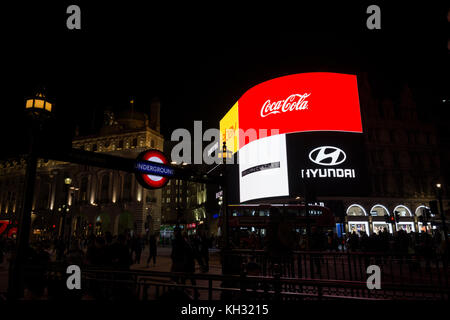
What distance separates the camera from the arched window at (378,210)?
134 feet

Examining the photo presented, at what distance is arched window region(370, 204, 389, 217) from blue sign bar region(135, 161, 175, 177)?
137 feet

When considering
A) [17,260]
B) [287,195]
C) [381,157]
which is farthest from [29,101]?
[381,157]

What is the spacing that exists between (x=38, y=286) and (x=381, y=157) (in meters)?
46.8

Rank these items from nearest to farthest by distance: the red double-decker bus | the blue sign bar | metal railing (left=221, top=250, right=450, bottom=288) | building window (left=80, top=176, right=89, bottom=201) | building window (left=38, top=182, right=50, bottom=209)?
1. the blue sign bar
2. metal railing (left=221, top=250, right=450, bottom=288)
3. the red double-decker bus
4. building window (left=80, top=176, right=89, bottom=201)
5. building window (left=38, top=182, right=50, bottom=209)

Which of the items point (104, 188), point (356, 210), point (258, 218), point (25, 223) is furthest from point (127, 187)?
point (25, 223)

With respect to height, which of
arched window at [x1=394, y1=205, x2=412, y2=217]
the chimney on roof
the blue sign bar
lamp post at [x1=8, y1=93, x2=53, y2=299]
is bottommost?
lamp post at [x1=8, y1=93, x2=53, y2=299]

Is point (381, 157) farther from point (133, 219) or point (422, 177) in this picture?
point (133, 219)

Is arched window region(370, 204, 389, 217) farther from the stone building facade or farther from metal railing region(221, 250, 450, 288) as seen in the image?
the stone building facade

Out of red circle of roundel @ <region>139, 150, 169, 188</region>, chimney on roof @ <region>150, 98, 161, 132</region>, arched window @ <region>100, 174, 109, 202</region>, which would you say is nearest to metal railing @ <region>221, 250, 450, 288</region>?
red circle of roundel @ <region>139, 150, 169, 188</region>

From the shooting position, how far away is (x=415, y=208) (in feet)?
137

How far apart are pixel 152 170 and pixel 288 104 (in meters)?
34.2

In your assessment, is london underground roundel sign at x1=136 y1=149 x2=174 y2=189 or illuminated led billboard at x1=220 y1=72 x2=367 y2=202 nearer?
london underground roundel sign at x1=136 y1=149 x2=174 y2=189

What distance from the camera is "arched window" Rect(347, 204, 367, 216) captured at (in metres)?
40.3

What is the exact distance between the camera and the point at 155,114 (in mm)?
61625
